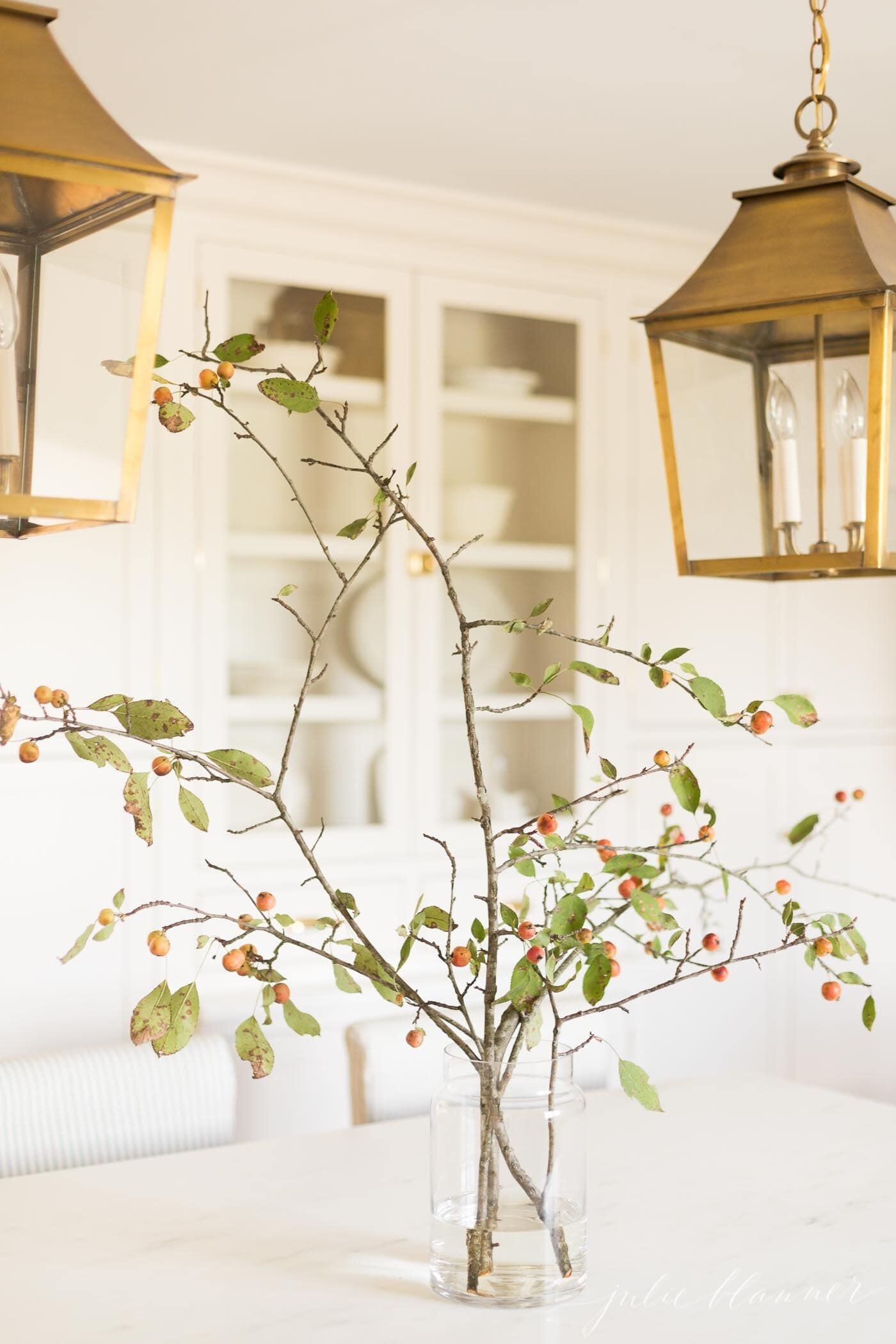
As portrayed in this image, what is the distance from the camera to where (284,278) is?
279 cm

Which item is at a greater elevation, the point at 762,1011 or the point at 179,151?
the point at 179,151

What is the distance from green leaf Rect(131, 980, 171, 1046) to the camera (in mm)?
1019

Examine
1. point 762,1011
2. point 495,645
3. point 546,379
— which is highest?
point 546,379

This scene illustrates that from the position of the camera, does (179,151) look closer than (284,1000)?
No

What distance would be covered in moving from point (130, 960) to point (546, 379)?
1.50 meters

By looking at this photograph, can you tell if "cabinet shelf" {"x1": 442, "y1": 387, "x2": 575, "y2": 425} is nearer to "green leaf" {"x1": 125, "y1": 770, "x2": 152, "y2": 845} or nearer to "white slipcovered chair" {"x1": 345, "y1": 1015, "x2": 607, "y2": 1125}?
"white slipcovered chair" {"x1": 345, "y1": 1015, "x2": 607, "y2": 1125}

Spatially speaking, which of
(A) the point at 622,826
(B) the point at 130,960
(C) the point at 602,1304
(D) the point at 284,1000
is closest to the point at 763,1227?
(C) the point at 602,1304

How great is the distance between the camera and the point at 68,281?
0.95m

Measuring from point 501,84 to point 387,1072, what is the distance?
5.19 ft

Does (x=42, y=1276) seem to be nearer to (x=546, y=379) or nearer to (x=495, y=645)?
(x=495, y=645)

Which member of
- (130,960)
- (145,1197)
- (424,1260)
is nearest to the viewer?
(424,1260)

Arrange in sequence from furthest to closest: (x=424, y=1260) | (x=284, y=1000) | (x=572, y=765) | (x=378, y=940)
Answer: (x=572, y=765) → (x=378, y=940) → (x=424, y=1260) → (x=284, y=1000)

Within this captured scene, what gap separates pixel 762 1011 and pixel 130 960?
1.49 m

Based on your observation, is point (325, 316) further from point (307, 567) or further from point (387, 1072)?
point (307, 567)
